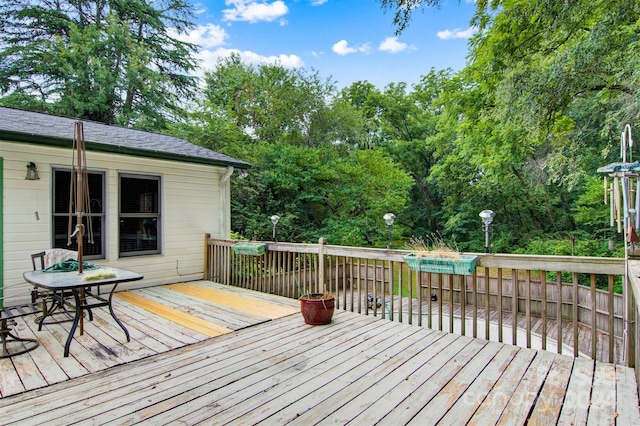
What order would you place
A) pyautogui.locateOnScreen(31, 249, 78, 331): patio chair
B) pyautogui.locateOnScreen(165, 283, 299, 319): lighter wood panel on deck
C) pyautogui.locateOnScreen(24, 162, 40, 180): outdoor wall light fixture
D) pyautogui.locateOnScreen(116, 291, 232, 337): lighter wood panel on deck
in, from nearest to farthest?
pyautogui.locateOnScreen(116, 291, 232, 337): lighter wood panel on deck → pyautogui.locateOnScreen(31, 249, 78, 331): patio chair → pyautogui.locateOnScreen(165, 283, 299, 319): lighter wood panel on deck → pyautogui.locateOnScreen(24, 162, 40, 180): outdoor wall light fixture

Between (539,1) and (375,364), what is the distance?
6047 mm

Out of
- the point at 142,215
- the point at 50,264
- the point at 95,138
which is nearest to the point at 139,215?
the point at 142,215

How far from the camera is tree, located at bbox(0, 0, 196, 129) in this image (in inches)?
564

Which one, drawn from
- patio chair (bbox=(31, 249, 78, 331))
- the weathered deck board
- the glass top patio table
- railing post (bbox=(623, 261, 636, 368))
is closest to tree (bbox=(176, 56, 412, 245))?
the weathered deck board

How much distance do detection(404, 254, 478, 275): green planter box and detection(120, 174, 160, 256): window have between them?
4.67 m

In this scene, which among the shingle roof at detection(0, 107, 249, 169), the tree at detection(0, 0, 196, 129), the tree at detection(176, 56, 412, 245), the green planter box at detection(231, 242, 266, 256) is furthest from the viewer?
the tree at detection(0, 0, 196, 129)

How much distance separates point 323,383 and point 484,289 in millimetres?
4068

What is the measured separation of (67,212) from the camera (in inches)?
205

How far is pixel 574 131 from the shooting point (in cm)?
821

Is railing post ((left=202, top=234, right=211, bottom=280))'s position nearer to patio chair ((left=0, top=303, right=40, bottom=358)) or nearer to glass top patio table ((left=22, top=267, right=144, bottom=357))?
glass top patio table ((left=22, top=267, right=144, bottom=357))

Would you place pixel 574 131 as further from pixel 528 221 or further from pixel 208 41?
pixel 208 41

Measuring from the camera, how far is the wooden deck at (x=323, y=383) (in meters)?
2.13

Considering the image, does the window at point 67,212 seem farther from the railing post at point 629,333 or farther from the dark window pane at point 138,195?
the railing post at point 629,333

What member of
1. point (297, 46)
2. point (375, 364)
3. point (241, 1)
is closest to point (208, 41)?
point (297, 46)
